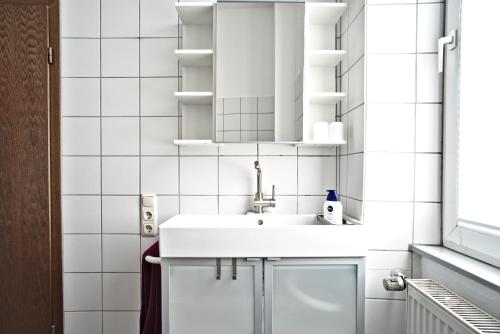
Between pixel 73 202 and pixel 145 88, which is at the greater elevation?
pixel 145 88

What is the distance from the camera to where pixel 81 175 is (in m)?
1.56

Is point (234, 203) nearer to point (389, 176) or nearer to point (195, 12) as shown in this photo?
point (389, 176)

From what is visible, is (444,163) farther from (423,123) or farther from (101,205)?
(101,205)

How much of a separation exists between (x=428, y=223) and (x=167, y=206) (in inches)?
46.2

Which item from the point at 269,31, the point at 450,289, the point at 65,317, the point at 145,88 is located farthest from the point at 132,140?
the point at 450,289

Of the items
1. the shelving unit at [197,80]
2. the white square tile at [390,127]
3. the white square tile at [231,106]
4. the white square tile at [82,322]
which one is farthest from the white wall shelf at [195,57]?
the white square tile at [82,322]

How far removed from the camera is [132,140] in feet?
5.13

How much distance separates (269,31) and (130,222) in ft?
3.75

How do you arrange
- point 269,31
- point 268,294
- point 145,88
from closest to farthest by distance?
point 268,294, point 269,31, point 145,88

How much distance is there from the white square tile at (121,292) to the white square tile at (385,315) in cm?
109

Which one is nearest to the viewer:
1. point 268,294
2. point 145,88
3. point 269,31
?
point 268,294

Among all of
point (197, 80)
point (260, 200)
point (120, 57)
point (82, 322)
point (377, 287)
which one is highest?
point (120, 57)

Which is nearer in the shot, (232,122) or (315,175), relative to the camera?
(232,122)

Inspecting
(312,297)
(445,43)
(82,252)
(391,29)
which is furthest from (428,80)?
(82,252)
